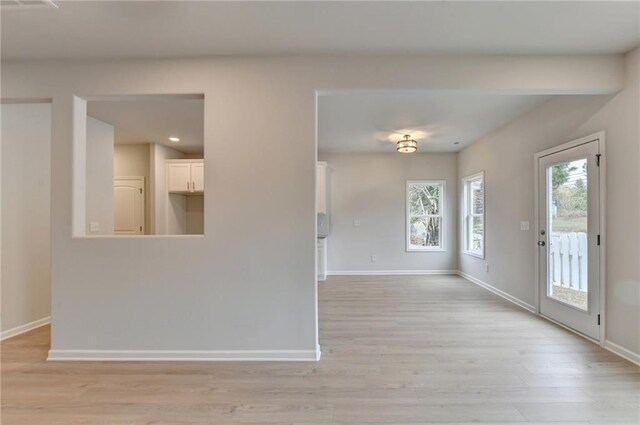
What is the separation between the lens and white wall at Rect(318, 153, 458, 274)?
6496 mm

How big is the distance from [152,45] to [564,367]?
4316 millimetres

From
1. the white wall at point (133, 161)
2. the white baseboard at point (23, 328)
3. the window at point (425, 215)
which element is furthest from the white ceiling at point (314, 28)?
the window at point (425, 215)

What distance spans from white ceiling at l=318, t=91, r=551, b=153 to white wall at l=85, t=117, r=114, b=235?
3047 millimetres

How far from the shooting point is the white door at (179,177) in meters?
5.65

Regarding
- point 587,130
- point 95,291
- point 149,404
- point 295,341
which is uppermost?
point 587,130

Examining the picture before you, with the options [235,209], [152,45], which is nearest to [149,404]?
[235,209]

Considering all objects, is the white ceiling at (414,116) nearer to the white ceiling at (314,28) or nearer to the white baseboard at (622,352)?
the white ceiling at (314,28)

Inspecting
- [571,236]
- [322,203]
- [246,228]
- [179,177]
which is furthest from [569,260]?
[179,177]

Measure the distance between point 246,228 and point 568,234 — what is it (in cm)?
345

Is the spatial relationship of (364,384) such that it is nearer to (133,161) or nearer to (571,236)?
(571,236)

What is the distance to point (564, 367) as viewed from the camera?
8.23 ft

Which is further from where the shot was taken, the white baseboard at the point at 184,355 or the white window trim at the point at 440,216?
the white window trim at the point at 440,216

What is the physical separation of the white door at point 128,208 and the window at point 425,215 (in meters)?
5.33

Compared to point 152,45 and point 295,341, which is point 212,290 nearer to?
point 295,341
